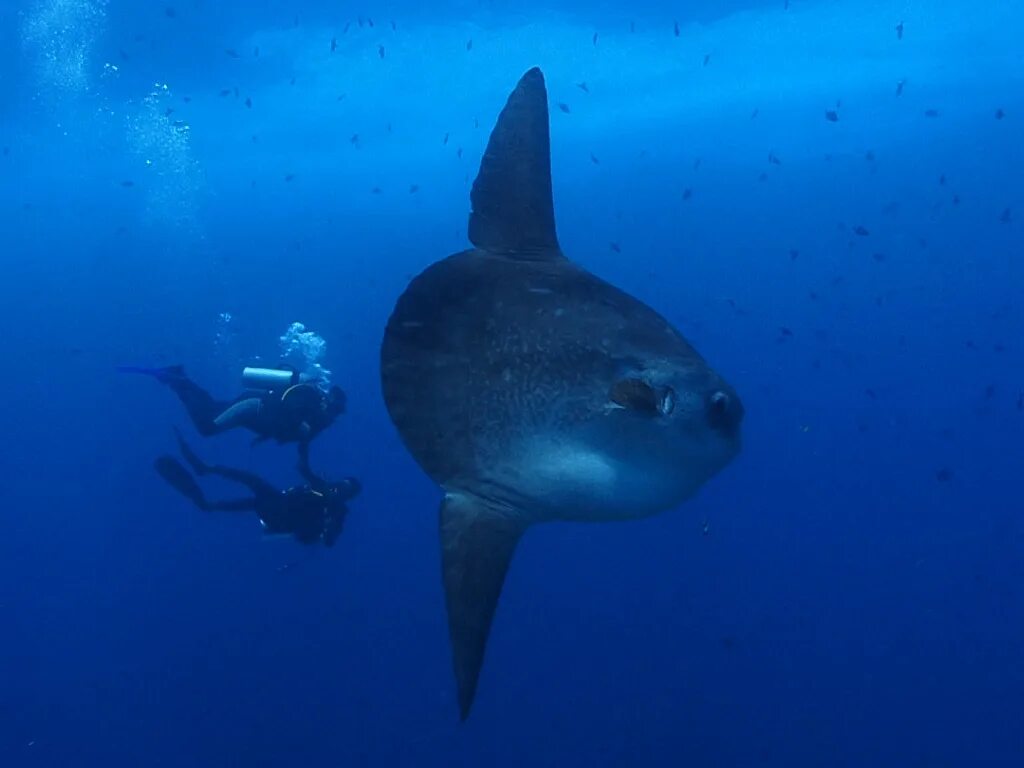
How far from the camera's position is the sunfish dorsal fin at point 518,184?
2842mm

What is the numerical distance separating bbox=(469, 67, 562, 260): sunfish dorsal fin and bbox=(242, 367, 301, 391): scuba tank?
789 centimetres

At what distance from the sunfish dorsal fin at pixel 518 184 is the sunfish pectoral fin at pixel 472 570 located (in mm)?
937

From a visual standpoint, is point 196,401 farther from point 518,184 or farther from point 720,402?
point 720,402

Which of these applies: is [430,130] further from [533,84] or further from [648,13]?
[533,84]

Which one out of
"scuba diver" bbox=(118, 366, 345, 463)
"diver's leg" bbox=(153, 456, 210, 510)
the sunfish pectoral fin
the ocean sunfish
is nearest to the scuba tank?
"scuba diver" bbox=(118, 366, 345, 463)

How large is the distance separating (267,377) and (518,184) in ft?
26.9

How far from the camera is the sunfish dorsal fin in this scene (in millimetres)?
2842

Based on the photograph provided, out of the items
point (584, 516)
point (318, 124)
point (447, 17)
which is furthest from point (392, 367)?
point (318, 124)

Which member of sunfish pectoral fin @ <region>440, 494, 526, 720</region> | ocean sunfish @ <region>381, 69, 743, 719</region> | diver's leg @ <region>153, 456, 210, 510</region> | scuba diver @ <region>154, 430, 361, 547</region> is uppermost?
ocean sunfish @ <region>381, 69, 743, 719</region>

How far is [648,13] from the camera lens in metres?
21.4

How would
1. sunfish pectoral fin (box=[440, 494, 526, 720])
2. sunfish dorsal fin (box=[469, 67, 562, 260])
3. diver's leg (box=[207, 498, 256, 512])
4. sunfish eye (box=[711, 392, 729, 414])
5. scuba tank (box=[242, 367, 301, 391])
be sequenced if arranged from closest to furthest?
1. sunfish eye (box=[711, 392, 729, 414])
2. sunfish pectoral fin (box=[440, 494, 526, 720])
3. sunfish dorsal fin (box=[469, 67, 562, 260])
4. diver's leg (box=[207, 498, 256, 512])
5. scuba tank (box=[242, 367, 301, 391])

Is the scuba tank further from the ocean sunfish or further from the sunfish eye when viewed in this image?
the sunfish eye

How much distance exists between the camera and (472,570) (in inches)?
94.3

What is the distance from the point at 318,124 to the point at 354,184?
13457mm
